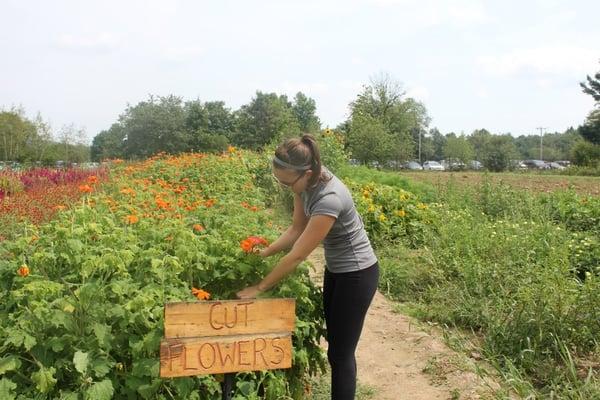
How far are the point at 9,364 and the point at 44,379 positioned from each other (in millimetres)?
166

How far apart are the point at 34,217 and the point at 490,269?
4224 mm

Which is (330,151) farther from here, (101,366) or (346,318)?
(101,366)

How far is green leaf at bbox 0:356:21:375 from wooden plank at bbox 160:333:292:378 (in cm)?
58

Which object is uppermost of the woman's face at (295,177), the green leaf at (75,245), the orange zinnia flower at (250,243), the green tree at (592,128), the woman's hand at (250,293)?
the green tree at (592,128)

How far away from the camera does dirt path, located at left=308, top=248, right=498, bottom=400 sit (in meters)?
3.51

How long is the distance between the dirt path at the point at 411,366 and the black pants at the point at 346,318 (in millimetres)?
537

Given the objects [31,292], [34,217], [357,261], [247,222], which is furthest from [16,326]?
[34,217]

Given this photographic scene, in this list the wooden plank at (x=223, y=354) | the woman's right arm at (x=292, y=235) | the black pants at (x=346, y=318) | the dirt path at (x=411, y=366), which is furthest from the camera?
the dirt path at (x=411, y=366)

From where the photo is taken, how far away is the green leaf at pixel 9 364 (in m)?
2.22

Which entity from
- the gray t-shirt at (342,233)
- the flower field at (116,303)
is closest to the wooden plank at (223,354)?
the flower field at (116,303)

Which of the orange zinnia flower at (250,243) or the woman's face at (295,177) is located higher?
the woman's face at (295,177)

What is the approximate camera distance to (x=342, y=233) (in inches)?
106

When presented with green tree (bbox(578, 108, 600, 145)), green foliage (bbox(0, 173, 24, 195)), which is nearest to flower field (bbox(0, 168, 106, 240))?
green foliage (bbox(0, 173, 24, 195))

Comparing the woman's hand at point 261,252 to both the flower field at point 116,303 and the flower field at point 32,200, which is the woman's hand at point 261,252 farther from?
the flower field at point 32,200
